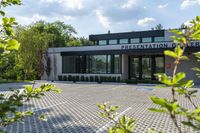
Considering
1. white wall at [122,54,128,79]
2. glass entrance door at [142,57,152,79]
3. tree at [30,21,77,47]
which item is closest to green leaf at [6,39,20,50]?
white wall at [122,54,128,79]

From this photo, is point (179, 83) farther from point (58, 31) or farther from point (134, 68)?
point (58, 31)

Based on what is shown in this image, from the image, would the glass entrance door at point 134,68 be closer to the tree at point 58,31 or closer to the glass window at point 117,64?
the glass window at point 117,64

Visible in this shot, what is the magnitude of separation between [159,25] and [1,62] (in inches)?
3308

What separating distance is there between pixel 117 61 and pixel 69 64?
6.19 m

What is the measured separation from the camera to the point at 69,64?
30562mm

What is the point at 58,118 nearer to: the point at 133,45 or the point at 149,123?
the point at 149,123

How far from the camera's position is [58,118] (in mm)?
9008

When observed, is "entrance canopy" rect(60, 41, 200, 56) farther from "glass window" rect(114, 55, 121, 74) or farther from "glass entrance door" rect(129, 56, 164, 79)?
"glass entrance door" rect(129, 56, 164, 79)

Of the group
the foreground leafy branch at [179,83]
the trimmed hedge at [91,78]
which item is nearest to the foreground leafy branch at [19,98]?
the foreground leafy branch at [179,83]

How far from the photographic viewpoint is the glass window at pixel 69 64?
30.3m

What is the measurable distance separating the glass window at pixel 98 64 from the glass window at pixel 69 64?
240 cm

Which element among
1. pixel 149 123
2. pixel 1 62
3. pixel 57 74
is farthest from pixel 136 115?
pixel 57 74

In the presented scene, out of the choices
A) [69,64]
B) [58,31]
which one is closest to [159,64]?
[69,64]

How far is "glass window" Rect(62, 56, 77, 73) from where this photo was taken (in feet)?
99.3
